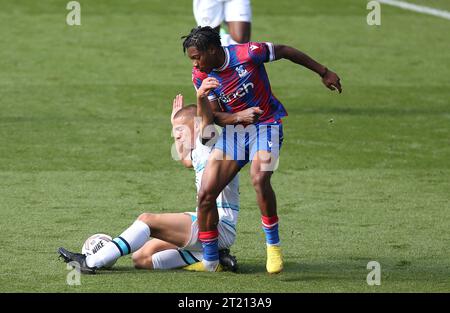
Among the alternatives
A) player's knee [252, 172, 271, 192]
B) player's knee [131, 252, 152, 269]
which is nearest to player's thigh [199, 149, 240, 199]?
player's knee [252, 172, 271, 192]

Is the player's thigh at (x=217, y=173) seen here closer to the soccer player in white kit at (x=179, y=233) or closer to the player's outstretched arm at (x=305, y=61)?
the soccer player in white kit at (x=179, y=233)

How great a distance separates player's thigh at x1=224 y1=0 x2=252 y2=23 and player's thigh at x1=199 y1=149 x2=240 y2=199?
6.47 meters

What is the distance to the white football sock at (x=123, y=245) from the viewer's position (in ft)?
25.6

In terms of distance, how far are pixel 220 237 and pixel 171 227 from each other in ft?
1.18

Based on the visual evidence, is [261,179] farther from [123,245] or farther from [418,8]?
[418,8]

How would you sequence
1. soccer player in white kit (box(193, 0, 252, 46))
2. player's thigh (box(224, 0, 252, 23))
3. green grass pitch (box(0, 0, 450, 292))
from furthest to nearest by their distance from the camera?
player's thigh (box(224, 0, 252, 23)), soccer player in white kit (box(193, 0, 252, 46)), green grass pitch (box(0, 0, 450, 292))

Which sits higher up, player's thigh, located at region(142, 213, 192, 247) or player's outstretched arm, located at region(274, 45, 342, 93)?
player's outstretched arm, located at region(274, 45, 342, 93)

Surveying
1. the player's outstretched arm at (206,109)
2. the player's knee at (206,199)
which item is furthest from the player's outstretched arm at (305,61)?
the player's knee at (206,199)

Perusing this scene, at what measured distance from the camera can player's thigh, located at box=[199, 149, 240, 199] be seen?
774cm

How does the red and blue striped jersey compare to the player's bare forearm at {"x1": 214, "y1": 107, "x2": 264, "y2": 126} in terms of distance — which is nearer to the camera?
the player's bare forearm at {"x1": 214, "y1": 107, "x2": 264, "y2": 126}

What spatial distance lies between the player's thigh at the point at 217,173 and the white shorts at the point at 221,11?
21.3 feet

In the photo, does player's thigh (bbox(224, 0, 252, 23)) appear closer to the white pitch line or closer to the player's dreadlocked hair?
the player's dreadlocked hair

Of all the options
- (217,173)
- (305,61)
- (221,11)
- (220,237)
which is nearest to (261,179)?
(217,173)

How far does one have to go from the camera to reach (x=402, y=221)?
9.72 meters
